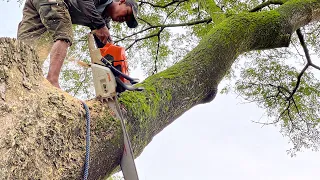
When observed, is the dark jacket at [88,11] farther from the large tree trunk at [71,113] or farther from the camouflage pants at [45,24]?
the large tree trunk at [71,113]

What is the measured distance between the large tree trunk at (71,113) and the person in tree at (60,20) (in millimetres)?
402

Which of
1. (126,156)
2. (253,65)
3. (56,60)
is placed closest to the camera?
(126,156)

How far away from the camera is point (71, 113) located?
5.03 ft

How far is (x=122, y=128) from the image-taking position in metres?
1.84

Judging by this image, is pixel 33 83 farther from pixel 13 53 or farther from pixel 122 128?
pixel 122 128

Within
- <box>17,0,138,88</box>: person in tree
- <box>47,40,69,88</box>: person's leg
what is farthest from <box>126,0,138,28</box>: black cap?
<box>47,40,69,88</box>: person's leg

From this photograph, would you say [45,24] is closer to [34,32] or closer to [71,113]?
[34,32]

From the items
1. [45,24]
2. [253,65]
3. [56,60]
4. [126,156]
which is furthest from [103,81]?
[253,65]

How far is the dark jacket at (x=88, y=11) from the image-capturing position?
2150 millimetres

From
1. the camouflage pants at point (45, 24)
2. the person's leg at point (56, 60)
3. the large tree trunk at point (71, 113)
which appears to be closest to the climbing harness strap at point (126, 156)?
the large tree trunk at point (71, 113)

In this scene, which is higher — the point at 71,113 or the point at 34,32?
the point at 34,32

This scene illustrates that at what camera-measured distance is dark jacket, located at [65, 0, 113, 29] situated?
2.15 m

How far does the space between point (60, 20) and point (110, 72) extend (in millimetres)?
465

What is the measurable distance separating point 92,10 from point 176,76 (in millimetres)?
758
